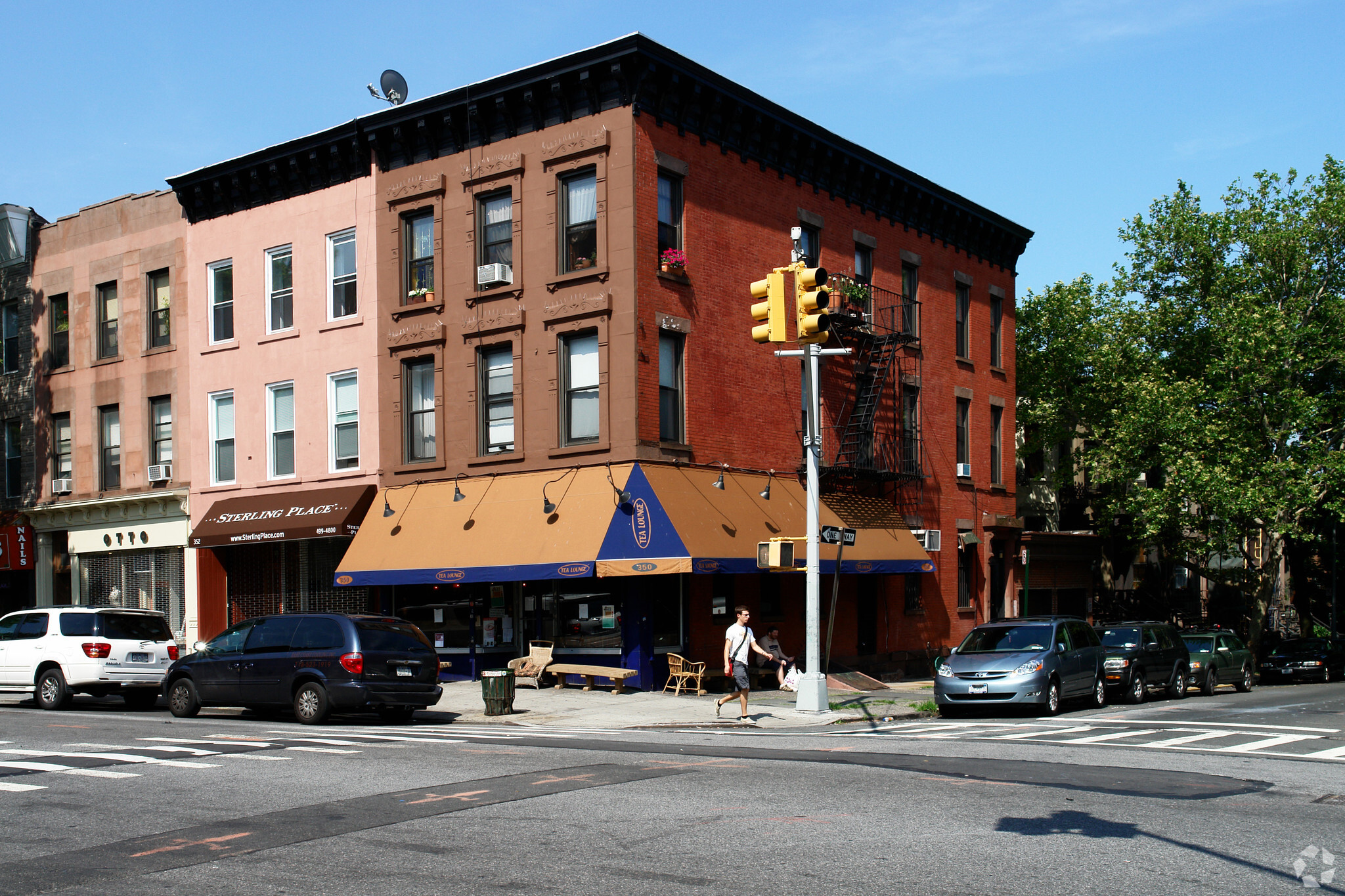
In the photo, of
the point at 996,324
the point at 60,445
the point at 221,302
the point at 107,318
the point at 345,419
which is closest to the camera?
the point at 345,419

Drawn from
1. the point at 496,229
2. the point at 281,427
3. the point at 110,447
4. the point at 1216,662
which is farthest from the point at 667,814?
the point at 110,447

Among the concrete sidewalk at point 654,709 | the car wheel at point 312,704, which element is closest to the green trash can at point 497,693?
the concrete sidewalk at point 654,709

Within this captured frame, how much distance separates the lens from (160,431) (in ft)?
100

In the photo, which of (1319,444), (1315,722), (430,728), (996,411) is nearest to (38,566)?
(430,728)

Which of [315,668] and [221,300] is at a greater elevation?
[221,300]

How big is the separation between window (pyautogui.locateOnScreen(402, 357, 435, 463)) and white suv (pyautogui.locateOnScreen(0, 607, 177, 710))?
6639mm

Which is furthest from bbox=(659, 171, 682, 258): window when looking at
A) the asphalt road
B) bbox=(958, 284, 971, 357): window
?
bbox=(958, 284, 971, 357): window

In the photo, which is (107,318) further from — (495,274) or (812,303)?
(812,303)

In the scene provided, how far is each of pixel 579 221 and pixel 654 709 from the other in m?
9.77

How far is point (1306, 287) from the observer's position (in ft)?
120

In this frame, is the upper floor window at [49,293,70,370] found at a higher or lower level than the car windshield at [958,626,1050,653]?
higher

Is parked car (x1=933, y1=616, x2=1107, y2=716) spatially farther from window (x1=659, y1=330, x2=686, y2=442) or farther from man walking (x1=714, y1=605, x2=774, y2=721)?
window (x1=659, y1=330, x2=686, y2=442)

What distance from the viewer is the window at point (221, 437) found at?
29125mm

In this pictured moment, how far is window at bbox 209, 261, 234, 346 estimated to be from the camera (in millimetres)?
29250
